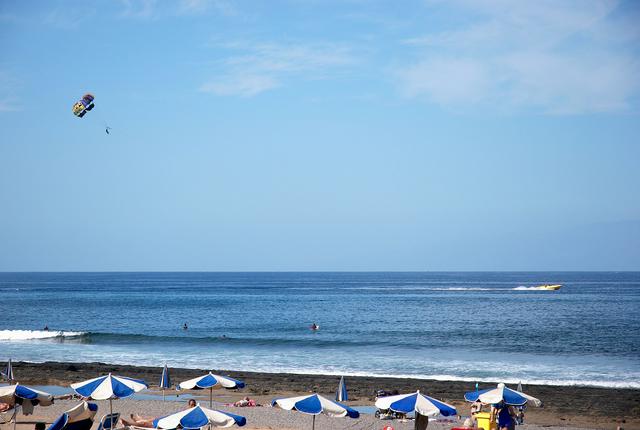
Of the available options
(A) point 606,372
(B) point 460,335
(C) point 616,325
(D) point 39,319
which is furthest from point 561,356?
(D) point 39,319

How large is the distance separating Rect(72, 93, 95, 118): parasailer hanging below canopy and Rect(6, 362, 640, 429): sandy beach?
12777 mm

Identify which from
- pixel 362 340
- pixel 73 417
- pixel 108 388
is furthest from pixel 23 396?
pixel 362 340

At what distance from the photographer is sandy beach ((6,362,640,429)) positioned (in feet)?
75.3

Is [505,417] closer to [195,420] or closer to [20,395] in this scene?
[195,420]

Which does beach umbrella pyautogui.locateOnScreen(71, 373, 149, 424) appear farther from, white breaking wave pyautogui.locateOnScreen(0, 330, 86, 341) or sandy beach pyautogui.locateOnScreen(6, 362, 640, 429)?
white breaking wave pyautogui.locateOnScreen(0, 330, 86, 341)

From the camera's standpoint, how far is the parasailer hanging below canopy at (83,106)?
37.5m

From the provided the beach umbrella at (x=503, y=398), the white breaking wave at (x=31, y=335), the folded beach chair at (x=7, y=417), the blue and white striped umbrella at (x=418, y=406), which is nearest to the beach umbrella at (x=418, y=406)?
the blue and white striped umbrella at (x=418, y=406)

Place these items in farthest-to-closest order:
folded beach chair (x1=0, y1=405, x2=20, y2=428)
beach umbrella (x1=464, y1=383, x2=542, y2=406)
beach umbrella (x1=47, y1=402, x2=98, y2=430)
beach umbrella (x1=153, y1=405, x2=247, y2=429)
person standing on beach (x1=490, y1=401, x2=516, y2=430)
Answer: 1. folded beach chair (x1=0, y1=405, x2=20, y2=428)
2. person standing on beach (x1=490, y1=401, x2=516, y2=430)
3. beach umbrella (x1=464, y1=383, x2=542, y2=406)
4. beach umbrella (x1=47, y1=402, x2=98, y2=430)
5. beach umbrella (x1=153, y1=405, x2=247, y2=429)

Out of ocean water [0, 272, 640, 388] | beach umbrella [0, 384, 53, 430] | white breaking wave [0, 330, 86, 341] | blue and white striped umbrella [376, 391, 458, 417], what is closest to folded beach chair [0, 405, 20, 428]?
beach umbrella [0, 384, 53, 430]

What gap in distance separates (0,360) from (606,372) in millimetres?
32114

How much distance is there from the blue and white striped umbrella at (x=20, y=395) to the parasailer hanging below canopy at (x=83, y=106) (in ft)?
70.8

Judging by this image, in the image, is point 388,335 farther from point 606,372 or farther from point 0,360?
point 0,360

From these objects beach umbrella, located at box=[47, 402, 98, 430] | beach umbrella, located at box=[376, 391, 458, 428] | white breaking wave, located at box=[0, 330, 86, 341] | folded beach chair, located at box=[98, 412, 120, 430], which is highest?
beach umbrella, located at box=[376, 391, 458, 428]

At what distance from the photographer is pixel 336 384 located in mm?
31062
